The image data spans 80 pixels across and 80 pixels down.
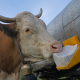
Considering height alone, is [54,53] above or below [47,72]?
above

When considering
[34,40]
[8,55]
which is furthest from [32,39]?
[8,55]

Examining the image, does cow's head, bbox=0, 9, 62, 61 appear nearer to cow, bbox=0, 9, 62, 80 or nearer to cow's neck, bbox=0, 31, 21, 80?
cow, bbox=0, 9, 62, 80

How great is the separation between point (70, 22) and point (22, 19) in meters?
1.39

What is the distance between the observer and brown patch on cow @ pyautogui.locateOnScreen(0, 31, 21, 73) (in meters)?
1.92

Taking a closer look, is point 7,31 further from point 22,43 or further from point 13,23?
point 22,43

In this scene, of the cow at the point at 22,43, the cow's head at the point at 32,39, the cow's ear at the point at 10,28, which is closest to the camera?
the cow's head at the point at 32,39

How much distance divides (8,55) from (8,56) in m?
0.02

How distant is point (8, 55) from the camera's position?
1.96 m

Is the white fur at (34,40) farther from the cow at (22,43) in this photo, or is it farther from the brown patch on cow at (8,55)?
the brown patch on cow at (8,55)

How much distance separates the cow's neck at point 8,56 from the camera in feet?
6.29

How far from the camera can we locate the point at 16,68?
2.12m

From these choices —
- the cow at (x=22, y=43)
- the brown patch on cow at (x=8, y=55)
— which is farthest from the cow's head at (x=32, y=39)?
the brown patch on cow at (x=8, y=55)

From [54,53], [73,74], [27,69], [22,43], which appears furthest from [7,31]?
[73,74]

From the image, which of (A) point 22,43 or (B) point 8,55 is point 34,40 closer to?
(A) point 22,43
